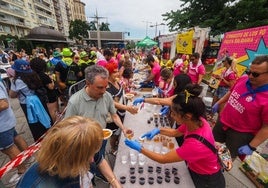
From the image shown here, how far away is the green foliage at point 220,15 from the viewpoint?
8710mm

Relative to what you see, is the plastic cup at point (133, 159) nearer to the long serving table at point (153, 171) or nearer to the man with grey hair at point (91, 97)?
the long serving table at point (153, 171)

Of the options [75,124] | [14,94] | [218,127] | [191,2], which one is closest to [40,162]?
[75,124]

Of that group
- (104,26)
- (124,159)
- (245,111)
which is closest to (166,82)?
(245,111)

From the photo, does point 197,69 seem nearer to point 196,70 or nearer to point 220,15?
point 196,70

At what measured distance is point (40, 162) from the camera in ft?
2.99

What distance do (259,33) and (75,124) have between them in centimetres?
582

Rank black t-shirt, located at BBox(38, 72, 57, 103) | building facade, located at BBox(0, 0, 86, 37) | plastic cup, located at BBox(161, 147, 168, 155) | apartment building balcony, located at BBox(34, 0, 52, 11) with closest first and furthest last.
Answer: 1. plastic cup, located at BBox(161, 147, 168, 155)
2. black t-shirt, located at BBox(38, 72, 57, 103)
3. building facade, located at BBox(0, 0, 86, 37)
4. apartment building balcony, located at BBox(34, 0, 52, 11)

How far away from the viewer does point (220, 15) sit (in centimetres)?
1085

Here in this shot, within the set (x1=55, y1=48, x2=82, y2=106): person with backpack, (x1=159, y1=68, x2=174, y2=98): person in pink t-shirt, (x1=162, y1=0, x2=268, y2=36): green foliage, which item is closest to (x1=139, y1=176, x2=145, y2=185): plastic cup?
(x1=159, y1=68, x2=174, y2=98): person in pink t-shirt

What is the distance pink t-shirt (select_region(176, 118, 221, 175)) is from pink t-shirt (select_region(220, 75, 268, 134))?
3.28 feet

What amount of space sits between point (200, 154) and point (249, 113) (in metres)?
1.23

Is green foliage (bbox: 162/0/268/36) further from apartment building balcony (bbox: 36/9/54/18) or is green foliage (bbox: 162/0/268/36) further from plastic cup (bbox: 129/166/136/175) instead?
apartment building balcony (bbox: 36/9/54/18)

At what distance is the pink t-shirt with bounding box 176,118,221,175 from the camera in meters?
1.39

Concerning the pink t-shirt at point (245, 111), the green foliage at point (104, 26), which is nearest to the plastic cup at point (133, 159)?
the pink t-shirt at point (245, 111)
